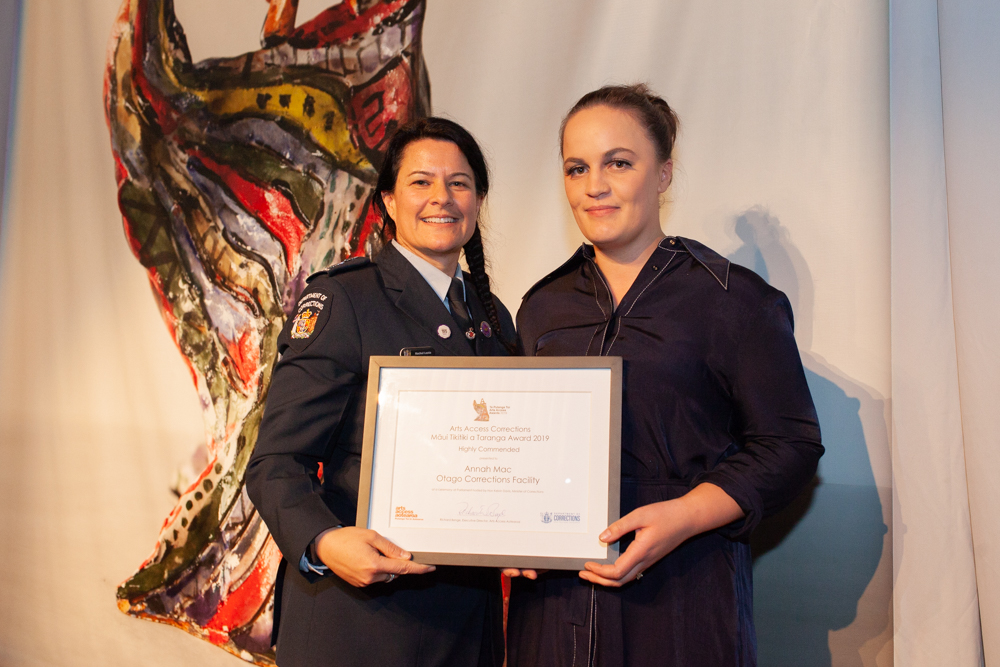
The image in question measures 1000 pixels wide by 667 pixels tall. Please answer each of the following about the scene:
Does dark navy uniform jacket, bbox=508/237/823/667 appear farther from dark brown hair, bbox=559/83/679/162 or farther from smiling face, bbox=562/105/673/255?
dark brown hair, bbox=559/83/679/162

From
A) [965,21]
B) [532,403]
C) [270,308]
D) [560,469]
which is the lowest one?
[560,469]

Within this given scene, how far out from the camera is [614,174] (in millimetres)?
1396

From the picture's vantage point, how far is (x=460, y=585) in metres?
1.43

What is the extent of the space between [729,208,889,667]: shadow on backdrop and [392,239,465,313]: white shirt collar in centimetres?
93

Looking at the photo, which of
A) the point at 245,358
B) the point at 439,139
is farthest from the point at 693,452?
the point at 245,358

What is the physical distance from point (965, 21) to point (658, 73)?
0.75 m

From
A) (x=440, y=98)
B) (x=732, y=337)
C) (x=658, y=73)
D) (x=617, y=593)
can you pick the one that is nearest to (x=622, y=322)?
(x=732, y=337)

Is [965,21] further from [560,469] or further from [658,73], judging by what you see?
[560,469]

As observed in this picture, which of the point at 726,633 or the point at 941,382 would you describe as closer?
the point at 726,633

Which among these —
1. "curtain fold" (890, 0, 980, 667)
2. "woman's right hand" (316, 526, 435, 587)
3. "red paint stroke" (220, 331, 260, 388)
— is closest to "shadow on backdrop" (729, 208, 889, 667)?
"curtain fold" (890, 0, 980, 667)

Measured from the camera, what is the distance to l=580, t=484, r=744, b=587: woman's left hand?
3.72ft

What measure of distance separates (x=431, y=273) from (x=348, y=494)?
517 mm

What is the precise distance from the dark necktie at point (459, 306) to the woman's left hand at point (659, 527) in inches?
22.4

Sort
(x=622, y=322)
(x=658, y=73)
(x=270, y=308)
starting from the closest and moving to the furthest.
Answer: (x=622, y=322) → (x=658, y=73) → (x=270, y=308)
